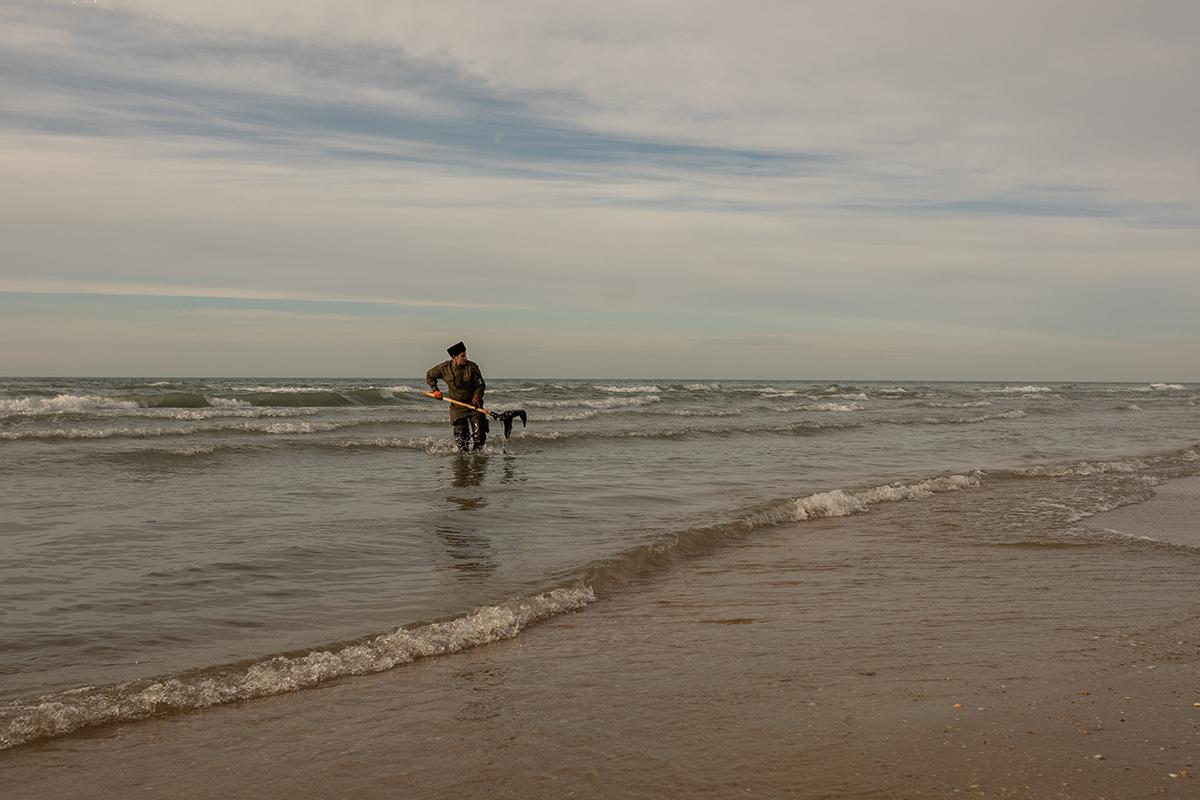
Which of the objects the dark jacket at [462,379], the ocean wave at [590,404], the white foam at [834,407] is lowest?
the ocean wave at [590,404]

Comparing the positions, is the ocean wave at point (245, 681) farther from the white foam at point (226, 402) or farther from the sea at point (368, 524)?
the white foam at point (226, 402)

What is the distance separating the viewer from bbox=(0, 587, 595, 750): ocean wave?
11.2 ft

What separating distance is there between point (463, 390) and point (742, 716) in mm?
10685

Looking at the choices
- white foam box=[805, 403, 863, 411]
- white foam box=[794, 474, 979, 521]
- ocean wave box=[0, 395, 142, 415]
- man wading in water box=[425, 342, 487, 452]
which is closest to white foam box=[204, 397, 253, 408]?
ocean wave box=[0, 395, 142, 415]

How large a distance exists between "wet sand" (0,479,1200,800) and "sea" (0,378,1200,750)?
1.44ft

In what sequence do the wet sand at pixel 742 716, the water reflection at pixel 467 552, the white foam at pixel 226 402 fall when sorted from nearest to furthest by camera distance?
1. the wet sand at pixel 742 716
2. the water reflection at pixel 467 552
3. the white foam at pixel 226 402

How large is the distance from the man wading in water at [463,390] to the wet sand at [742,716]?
842 cm

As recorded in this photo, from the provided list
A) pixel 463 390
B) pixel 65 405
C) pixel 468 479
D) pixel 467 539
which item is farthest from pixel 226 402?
pixel 467 539

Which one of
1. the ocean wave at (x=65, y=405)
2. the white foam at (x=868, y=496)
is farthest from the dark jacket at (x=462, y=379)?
the ocean wave at (x=65, y=405)

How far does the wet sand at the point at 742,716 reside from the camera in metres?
2.85

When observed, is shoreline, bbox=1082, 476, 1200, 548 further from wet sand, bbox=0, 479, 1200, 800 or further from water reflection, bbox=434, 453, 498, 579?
water reflection, bbox=434, 453, 498, 579

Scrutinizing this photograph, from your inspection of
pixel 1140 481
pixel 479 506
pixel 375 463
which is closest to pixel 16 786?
pixel 479 506

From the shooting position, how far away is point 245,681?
3.83 m

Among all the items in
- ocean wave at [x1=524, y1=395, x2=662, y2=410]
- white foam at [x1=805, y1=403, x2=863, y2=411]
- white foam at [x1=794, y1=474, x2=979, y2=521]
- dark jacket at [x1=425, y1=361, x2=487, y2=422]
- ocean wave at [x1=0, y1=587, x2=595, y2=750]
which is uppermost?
dark jacket at [x1=425, y1=361, x2=487, y2=422]
